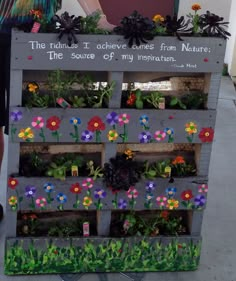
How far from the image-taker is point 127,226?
9.49 ft

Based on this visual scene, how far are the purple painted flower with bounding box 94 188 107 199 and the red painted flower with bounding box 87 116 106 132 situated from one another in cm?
30

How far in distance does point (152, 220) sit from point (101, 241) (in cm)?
27

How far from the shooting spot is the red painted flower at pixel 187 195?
2.83 metres

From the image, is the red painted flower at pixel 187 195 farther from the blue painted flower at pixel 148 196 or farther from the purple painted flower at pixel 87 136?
the purple painted flower at pixel 87 136

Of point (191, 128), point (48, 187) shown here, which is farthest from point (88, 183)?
→ point (191, 128)

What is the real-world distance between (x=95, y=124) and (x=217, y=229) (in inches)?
46.0

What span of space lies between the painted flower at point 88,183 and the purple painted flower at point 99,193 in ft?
0.13

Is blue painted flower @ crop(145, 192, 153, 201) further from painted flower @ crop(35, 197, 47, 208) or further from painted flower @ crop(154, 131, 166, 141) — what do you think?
painted flower @ crop(35, 197, 47, 208)

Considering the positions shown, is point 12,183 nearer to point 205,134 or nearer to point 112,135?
point 112,135

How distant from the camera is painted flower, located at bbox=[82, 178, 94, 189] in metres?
2.74

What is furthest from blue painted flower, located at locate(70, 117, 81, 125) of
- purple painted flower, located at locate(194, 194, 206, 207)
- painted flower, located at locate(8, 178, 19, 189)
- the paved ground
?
the paved ground

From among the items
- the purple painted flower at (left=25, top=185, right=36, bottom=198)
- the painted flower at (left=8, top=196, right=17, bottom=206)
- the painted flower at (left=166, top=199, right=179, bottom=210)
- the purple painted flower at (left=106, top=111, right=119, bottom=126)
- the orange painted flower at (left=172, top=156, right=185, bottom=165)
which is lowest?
the painted flower at (left=8, top=196, right=17, bottom=206)

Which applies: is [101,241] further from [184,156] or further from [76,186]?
[184,156]

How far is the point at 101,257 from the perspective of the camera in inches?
115
